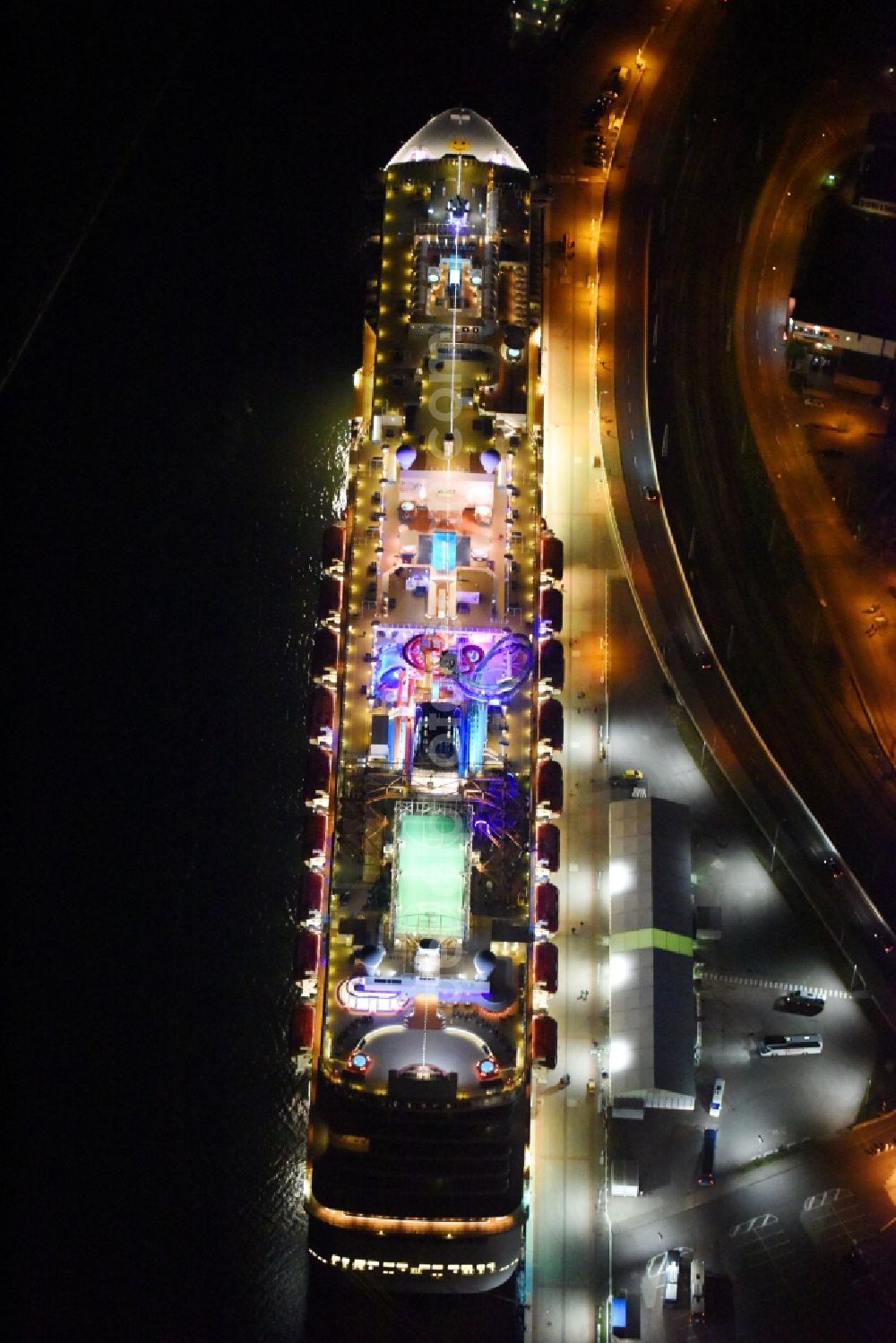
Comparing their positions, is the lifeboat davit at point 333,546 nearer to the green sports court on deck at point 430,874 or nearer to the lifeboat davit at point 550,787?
the lifeboat davit at point 550,787

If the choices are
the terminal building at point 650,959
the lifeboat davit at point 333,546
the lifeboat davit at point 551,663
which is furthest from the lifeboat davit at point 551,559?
the terminal building at point 650,959

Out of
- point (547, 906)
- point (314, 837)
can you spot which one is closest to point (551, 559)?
point (547, 906)

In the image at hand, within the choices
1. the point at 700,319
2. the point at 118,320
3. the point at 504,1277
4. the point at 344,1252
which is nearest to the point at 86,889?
the point at 344,1252

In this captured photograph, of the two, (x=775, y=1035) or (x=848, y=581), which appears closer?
(x=775, y=1035)

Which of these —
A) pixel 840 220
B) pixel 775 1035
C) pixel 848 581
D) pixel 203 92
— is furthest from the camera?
pixel 203 92

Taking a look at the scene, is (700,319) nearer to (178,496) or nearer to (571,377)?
(571,377)

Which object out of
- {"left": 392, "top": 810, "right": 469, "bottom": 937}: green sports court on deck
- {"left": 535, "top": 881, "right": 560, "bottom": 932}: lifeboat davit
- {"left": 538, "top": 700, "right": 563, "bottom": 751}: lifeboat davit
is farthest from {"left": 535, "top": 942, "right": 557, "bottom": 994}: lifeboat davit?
{"left": 538, "top": 700, "right": 563, "bottom": 751}: lifeboat davit
